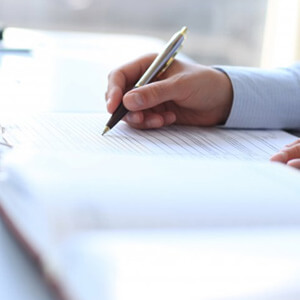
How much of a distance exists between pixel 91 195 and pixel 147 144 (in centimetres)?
27

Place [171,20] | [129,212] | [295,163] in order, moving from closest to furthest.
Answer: [129,212] → [295,163] → [171,20]

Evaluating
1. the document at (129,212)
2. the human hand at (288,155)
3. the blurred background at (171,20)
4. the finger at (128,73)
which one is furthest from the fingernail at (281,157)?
the blurred background at (171,20)

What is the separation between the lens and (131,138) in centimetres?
61

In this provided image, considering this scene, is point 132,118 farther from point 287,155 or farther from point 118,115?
point 287,155

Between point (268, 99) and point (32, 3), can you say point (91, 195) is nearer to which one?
point (268, 99)

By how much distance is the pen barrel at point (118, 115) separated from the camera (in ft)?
2.11

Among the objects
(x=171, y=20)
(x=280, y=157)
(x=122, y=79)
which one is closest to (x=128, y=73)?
(x=122, y=79)

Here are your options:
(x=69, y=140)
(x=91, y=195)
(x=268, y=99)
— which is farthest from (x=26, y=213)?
(x=268, y=99)

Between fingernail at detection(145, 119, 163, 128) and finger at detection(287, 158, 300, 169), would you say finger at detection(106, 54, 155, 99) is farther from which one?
finger at detection(287, 158, 300, 169)

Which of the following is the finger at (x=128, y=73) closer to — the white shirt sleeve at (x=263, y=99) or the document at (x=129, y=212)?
the white shirt sleeve at (x=263, y=99)

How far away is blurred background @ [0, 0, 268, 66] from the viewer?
206cm

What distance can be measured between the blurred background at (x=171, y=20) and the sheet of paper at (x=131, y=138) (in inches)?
55.3

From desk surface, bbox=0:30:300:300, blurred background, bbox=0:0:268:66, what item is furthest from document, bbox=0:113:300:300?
blurred background, bbox=0:0:268:66

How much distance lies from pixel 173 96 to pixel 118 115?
71mm
